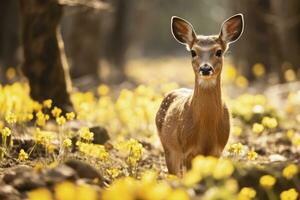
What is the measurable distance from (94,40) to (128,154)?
460 inches

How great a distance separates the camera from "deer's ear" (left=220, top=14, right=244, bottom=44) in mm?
9492

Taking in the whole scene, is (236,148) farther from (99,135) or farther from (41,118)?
(99,135)

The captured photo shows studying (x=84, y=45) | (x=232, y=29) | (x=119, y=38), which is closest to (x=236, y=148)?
(x=232, y=29)

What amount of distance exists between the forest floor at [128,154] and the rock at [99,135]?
0.01m

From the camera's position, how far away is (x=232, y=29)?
9609 mm

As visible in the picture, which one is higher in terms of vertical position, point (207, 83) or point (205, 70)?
point (205, 70)

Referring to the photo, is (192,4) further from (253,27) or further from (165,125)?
(165,125)

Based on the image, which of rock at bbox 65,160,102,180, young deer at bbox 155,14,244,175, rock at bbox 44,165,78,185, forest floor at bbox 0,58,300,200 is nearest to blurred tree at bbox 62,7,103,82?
forest floor at bbox 0,58,300,200

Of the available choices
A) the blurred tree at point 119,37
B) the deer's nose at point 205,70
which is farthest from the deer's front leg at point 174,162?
the blurred tree at point 119,37

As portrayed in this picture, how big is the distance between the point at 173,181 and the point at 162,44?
43383mm

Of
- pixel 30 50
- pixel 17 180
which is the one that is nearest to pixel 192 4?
pixel 30 50

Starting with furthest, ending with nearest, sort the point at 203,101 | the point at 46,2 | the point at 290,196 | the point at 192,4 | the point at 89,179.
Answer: the point at 192,4, the point at 46,2, the point at 203,101, the point at 89,179, the point at 290,196

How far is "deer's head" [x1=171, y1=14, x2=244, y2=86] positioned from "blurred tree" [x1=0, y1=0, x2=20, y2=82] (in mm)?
11900

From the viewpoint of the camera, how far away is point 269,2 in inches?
853
